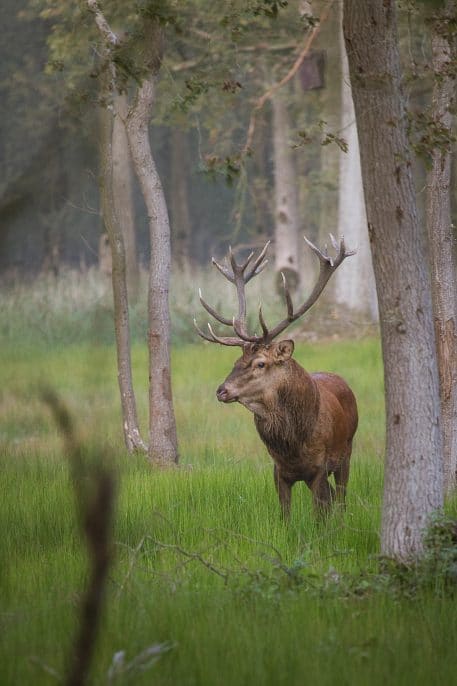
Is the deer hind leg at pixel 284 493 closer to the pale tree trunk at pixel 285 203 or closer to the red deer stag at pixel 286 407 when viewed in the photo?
the red deer stag at pixel 286 407

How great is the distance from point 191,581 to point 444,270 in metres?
3.51

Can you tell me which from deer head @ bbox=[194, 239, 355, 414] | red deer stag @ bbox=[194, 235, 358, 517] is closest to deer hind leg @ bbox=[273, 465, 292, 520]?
red deer stag @ bbox=[194, 235, 358, 517]

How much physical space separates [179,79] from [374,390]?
36.4 ft

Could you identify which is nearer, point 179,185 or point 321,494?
point 321,494

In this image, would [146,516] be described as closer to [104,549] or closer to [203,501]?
[203,501]

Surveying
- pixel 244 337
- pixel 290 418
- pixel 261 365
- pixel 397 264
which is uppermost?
pixel 397 264

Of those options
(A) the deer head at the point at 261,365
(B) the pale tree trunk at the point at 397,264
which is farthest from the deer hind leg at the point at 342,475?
(B) the pale tree trunk at the point at 397,264

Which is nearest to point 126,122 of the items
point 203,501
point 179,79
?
point 203,501

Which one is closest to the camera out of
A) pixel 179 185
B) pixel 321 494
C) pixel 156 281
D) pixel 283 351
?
pixel 321 494

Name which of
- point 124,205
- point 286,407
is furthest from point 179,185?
point 124,205

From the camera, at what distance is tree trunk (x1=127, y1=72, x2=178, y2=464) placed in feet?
30.3

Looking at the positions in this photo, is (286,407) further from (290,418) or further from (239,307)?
(239,307)

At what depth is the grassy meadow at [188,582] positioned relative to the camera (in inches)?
47.1

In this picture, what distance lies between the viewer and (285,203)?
2606 centimetres
